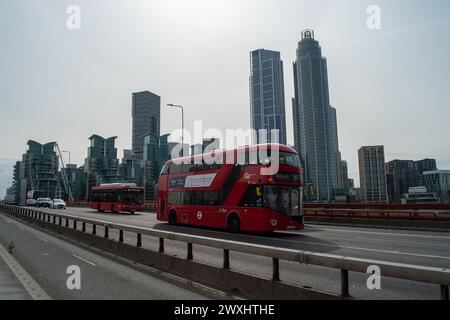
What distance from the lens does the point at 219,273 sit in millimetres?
7422

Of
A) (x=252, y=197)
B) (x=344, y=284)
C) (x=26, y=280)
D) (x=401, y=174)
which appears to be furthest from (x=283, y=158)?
(x=401, y=174)

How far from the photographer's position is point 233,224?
1911 centimetres

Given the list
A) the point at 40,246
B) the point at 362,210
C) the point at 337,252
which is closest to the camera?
the point at 337,252

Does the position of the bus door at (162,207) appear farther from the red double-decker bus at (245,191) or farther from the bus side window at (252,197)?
the bus side window at (252,197)

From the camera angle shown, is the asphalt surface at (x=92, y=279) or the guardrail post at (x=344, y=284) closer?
the guardrail post at (x=344, y=284)

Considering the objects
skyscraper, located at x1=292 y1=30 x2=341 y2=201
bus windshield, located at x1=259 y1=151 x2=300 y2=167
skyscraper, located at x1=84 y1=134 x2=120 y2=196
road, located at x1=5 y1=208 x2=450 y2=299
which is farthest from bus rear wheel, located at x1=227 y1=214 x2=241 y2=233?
skyscraper, located at x1=292 y1=30 x2=341 y2=201

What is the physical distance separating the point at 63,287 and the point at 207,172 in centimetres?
1368

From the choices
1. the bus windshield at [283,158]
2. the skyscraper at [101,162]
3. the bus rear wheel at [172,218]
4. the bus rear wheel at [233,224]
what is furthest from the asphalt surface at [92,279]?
the skyscraper at [101,162]

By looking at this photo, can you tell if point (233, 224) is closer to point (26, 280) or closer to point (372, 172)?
point (26, 280)

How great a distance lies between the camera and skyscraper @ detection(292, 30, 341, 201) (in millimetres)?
142125

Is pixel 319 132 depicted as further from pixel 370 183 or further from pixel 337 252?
pixel 337 252

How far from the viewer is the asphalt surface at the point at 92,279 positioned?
7.00 meters

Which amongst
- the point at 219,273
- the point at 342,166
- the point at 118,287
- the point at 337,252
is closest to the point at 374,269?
the point at 219,273

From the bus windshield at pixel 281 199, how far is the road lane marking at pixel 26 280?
10530 mm
